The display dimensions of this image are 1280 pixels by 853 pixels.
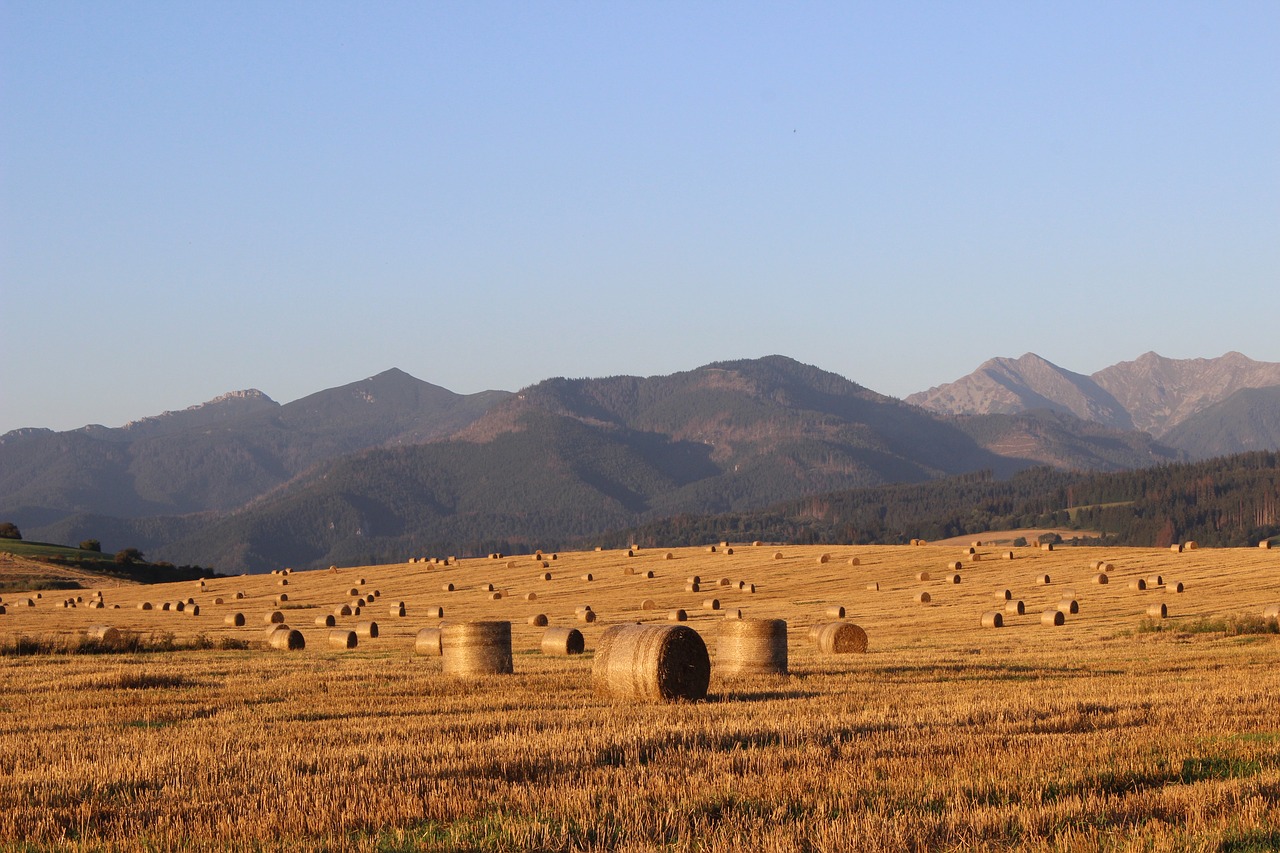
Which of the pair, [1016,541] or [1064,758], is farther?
[1016,541]

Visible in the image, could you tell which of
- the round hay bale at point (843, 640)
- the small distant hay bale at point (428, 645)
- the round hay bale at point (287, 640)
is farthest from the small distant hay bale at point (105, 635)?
the round hay bale at point (843, 640)

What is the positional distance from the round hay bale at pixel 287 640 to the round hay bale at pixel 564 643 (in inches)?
275

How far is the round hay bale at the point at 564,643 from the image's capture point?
29406 millimetres

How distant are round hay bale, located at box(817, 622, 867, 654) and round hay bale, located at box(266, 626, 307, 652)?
12.5 metres

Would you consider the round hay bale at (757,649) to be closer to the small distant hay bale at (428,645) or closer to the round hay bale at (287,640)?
the small distant hay bale at (428,645)

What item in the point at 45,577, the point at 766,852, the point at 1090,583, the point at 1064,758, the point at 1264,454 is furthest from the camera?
the point at 1264,454

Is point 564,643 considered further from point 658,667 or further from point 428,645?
point 658,667

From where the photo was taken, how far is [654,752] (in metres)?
13.1

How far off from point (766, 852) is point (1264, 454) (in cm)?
20840

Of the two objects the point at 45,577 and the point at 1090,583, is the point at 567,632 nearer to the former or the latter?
the point at 1090,583

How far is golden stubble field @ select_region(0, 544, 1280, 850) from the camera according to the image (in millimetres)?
9633

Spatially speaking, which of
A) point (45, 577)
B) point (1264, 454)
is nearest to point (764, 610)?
point (45, 577)

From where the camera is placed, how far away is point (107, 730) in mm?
16203

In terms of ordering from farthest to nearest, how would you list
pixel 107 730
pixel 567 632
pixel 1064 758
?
pixel 567 632
pixel 107 730
pixel 1064 758
